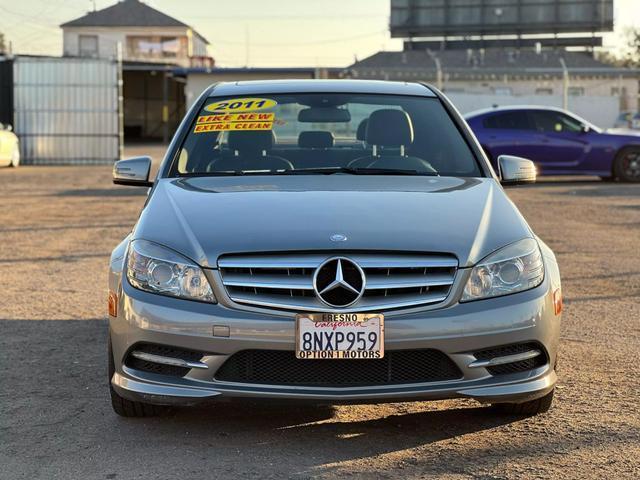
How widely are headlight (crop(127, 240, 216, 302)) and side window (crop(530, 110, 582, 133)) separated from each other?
1681 cm

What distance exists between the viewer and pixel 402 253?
4.05m

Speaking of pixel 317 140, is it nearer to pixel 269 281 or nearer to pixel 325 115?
pixel 325 115

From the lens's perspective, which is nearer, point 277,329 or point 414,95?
point 277,329

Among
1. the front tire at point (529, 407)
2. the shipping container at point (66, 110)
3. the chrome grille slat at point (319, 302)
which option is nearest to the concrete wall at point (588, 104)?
the shipping container at point (66, 110)

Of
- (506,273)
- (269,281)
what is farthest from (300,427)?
(506,273)

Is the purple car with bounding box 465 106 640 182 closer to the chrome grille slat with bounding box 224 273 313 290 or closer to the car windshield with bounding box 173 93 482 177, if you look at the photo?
the car windshield with bounding box 173 93 482 177

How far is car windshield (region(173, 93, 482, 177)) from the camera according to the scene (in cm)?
538

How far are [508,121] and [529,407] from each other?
16385mm

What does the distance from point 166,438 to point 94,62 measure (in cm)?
2750

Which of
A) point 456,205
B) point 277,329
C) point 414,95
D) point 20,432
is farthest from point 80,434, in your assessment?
point 414,95

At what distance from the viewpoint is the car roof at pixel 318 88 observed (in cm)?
595

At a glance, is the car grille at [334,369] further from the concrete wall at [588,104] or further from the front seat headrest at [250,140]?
the concrete wall at [588,104]

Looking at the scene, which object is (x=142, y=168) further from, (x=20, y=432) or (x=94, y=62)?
(x=94, y=62)

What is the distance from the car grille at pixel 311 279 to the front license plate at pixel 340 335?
0.06 meters
